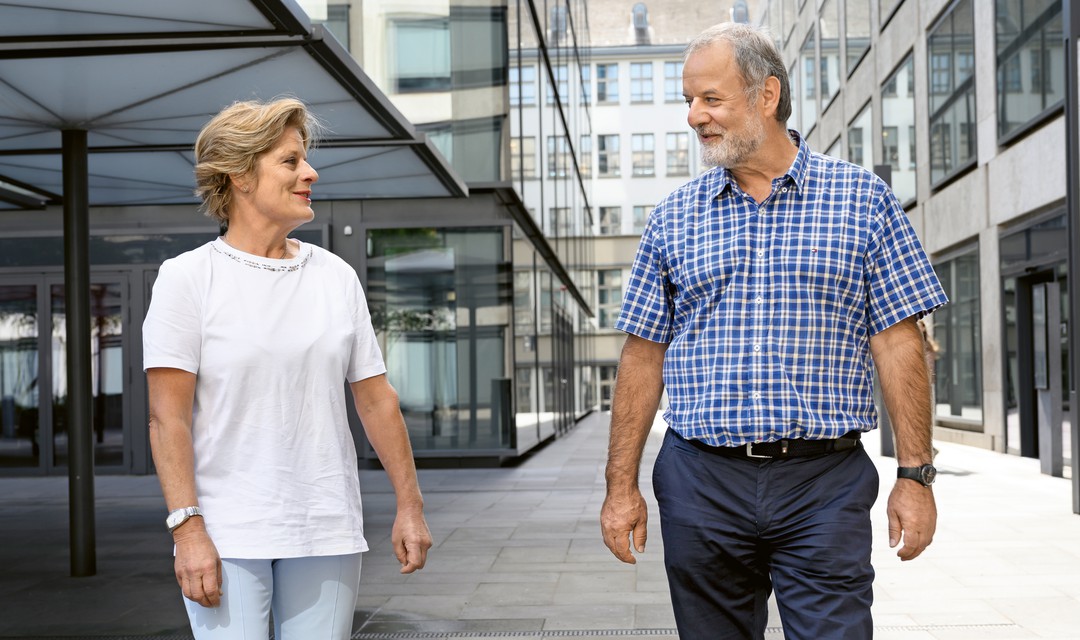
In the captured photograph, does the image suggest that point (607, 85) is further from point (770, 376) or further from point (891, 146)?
point (770, 376)

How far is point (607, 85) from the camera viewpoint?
6844 cm

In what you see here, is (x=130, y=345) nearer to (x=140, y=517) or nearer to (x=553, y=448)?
(x=140, y=517)

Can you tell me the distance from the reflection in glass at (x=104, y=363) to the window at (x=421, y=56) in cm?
435

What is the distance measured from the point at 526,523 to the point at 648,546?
161 centimetres

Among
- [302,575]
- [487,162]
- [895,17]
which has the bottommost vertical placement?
[302,575]

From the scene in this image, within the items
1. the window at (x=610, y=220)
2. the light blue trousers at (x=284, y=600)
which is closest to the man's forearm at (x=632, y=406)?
the light blue trousers at (x=284, y=600)

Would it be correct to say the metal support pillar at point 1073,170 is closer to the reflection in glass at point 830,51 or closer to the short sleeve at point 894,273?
the short sleeve at point 894,273

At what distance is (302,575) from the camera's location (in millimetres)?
2625

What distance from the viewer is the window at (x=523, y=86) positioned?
1811 cm

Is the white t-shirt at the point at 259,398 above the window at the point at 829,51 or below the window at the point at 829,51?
below

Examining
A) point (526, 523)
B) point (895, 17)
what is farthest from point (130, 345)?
point (895, 17)

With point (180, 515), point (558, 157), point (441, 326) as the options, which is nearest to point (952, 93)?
point (558, 157)

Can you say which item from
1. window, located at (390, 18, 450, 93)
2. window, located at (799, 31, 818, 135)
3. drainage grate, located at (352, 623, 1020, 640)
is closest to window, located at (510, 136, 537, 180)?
window, located at (390, 18, 450, 93)

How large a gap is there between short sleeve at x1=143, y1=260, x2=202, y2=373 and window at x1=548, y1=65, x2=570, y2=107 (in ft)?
71.3
